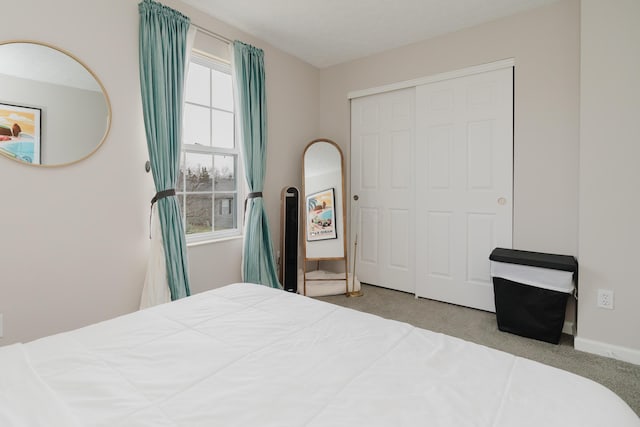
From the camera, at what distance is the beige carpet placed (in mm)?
2029

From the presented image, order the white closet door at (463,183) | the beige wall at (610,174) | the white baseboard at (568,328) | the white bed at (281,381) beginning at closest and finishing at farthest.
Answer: the white bed at (281,381) < the beige wall at (610,174) < the white baseboard at (568,328) < the white closet door at (463,183)

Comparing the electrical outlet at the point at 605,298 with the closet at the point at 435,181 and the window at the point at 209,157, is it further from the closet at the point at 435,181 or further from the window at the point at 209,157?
the window at the point at 209,157

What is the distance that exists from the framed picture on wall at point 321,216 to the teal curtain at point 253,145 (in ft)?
1.93

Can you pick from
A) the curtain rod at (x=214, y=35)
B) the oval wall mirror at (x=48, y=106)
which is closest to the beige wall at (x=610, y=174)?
the curtain rod at (x=214, y=35)

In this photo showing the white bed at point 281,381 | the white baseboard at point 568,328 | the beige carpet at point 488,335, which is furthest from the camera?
the white baseboard at point 568,328

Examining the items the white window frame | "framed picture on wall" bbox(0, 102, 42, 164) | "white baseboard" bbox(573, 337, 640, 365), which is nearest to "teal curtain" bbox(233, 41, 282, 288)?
the white window frame

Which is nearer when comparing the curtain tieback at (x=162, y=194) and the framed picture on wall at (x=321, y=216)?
the curtain tieback at (x=162, y=194)

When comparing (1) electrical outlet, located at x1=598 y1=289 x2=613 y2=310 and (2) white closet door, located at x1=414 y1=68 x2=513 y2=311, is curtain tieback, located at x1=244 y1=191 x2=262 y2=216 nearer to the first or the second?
(2) white closet door, located at x1=414 y1=68 x2=513 y2=311

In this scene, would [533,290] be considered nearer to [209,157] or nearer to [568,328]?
[568,328]

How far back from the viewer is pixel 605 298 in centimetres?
230

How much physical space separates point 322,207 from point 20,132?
8.36ft

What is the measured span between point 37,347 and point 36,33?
1.85 metres

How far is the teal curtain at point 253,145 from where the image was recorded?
308 cm

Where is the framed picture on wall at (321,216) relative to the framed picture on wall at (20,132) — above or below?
below
